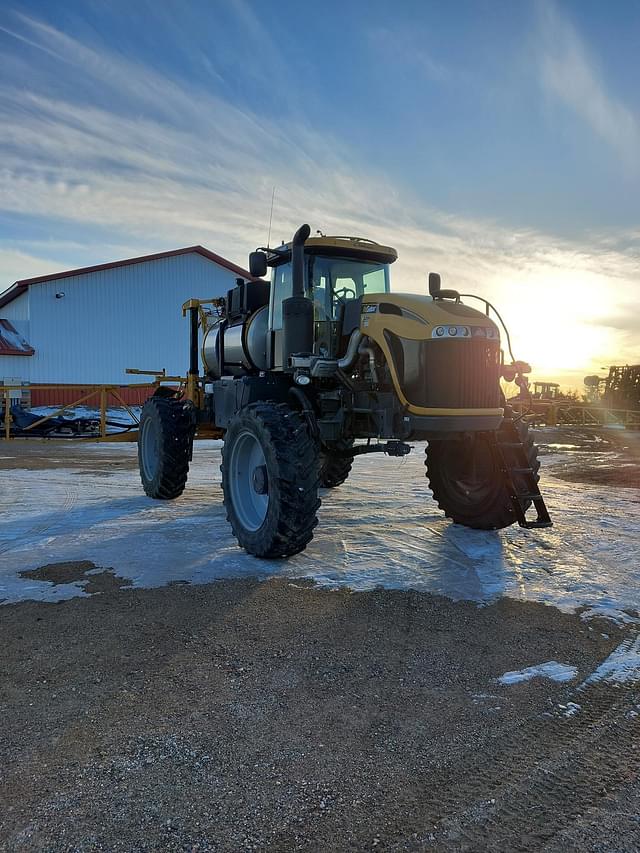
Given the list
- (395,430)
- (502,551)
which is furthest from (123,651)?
(502,551)

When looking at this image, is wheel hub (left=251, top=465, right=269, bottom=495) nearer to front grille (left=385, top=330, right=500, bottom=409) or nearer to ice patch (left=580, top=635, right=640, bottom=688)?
front grille (left=385, top=330, right=500, bottom=409)

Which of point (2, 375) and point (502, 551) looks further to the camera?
point (2, 375)

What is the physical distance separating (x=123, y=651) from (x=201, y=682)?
62 cm

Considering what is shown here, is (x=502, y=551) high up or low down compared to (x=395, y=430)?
down

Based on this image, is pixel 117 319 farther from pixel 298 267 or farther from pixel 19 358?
pixel 298 267

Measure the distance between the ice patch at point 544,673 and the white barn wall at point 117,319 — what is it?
27255 mm

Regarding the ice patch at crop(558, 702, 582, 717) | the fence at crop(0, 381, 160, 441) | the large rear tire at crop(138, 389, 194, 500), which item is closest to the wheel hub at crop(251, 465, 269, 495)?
the large rear tire at crop(138, 389, 194, 500)

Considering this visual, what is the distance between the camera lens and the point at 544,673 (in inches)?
131

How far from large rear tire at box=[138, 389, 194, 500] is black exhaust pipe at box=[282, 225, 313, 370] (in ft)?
9.16

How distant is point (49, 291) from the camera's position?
27.2m

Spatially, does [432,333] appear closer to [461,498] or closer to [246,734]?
[461,498]

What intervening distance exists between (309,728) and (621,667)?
173 centimetres

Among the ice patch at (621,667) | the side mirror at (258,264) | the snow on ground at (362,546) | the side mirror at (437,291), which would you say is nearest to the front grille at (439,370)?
the side mirror at (437,291)

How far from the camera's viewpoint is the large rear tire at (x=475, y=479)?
6.16 m
